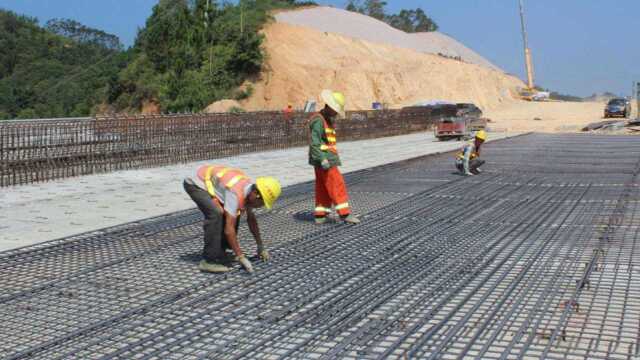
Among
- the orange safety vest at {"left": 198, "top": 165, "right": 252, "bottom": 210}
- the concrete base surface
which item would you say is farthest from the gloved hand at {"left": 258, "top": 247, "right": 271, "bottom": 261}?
the concrete base surface

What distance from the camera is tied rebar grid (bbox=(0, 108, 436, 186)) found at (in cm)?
1074

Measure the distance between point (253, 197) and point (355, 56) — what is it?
150ft

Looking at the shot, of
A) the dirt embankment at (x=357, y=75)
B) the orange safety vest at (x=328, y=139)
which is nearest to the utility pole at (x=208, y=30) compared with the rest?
the dirt embankment at (x=357, y=75)

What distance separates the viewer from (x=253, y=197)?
479 cm

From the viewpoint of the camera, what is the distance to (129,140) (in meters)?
13.0

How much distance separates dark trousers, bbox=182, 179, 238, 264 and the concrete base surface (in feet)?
7.49

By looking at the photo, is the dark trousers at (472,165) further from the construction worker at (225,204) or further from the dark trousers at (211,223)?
the dark trousers at (211,223)

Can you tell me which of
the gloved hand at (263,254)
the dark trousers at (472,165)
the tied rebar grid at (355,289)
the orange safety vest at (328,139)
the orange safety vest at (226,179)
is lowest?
the tied rebar grid at (355,289)

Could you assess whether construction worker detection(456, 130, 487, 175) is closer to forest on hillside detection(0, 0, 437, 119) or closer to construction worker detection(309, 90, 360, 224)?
construction worker detection(309, 90, 360, 224)

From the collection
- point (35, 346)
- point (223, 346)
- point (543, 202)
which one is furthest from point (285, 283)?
point (543, 202)

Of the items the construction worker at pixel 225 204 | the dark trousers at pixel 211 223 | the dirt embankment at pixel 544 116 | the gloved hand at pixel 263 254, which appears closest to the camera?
the construction worker at pixel 225 204

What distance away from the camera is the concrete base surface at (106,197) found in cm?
733

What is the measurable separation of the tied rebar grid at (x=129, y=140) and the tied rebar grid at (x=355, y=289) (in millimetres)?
4174

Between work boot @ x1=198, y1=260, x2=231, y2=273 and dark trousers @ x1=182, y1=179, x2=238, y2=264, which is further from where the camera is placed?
work boot @ x1=198, y1=260, x2=231, y2=273
